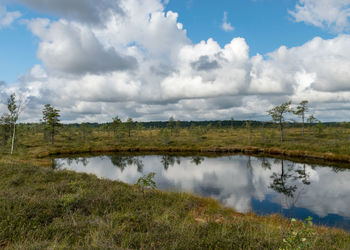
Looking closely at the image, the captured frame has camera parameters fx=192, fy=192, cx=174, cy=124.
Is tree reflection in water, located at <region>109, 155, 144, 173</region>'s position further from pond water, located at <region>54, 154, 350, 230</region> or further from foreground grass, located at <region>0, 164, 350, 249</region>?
foreground grass, located at <region>0, 164, 350, 249</region>

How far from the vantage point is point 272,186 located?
28.3 meters

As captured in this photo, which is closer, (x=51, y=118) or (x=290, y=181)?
(x=290, y=181)

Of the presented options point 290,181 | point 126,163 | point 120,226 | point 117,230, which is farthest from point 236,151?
point 117,230

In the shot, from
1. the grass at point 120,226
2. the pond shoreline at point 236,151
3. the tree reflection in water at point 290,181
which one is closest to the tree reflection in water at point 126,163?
the pond shoreline at point 236,151

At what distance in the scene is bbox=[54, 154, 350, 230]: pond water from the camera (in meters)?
19.7

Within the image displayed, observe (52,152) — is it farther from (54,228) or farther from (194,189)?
(54,228)

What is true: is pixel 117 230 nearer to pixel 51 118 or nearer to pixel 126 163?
pixel 126 163

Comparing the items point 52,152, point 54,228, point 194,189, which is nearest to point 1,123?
point 52,152

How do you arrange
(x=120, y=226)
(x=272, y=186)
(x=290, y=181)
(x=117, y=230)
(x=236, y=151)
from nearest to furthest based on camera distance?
1. (x=117, y=230)
2. (x=120, y=226)
3. (x=272, y=186)
4. (x=290, y=181)
5. (x=236, y=151)

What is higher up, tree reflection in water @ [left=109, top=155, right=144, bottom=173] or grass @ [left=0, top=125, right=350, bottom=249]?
grass @ [left=0, top=125, right=350, bottom=249]

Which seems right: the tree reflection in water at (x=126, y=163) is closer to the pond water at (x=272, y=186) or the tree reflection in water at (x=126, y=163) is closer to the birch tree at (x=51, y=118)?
the pond water at (x=272, y=186)

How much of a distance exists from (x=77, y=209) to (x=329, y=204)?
25302 millimetres

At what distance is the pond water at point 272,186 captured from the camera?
19656 millimetres

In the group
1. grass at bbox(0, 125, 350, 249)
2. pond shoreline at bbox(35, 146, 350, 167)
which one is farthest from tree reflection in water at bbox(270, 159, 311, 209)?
pond shoreline at bbox(35, 146, 350, 167)
